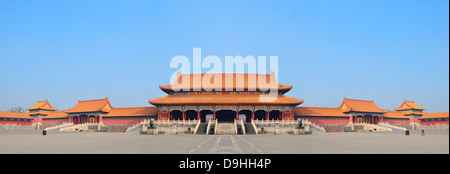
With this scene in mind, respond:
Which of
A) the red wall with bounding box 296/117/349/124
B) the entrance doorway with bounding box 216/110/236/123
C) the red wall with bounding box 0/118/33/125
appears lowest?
the red wall with bounding box 0/118/33/125

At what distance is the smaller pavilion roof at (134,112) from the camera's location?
66.5 m

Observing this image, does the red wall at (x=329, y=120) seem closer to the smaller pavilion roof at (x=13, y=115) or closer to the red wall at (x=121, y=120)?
the red wall at (x=121, y=120)

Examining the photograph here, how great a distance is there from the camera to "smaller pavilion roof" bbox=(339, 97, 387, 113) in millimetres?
70812

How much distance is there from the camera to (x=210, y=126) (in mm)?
48656

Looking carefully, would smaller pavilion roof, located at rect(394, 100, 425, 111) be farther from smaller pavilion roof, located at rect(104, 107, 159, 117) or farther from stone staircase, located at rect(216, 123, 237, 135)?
smaller pavilion roof, located at rect(104, 107, 159, 117)

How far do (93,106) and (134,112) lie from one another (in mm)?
10636

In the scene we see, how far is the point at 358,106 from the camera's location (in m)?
72.8

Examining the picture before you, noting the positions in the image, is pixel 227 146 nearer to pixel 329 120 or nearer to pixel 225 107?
pixel 225 107

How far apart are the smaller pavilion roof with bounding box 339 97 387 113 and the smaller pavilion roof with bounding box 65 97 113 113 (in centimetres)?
4626

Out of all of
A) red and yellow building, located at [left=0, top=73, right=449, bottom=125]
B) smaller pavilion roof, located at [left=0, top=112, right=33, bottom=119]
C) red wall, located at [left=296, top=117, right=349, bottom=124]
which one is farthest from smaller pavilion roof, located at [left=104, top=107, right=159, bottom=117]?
red wall, located at [left=296, top=117, right=349, bottom=124]

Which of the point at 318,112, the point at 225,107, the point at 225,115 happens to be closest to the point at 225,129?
the point at 225,107

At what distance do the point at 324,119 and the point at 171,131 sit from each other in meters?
31.2

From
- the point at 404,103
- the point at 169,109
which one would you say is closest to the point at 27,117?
the point at 169,109

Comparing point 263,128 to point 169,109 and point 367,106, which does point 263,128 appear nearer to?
point 169,109
